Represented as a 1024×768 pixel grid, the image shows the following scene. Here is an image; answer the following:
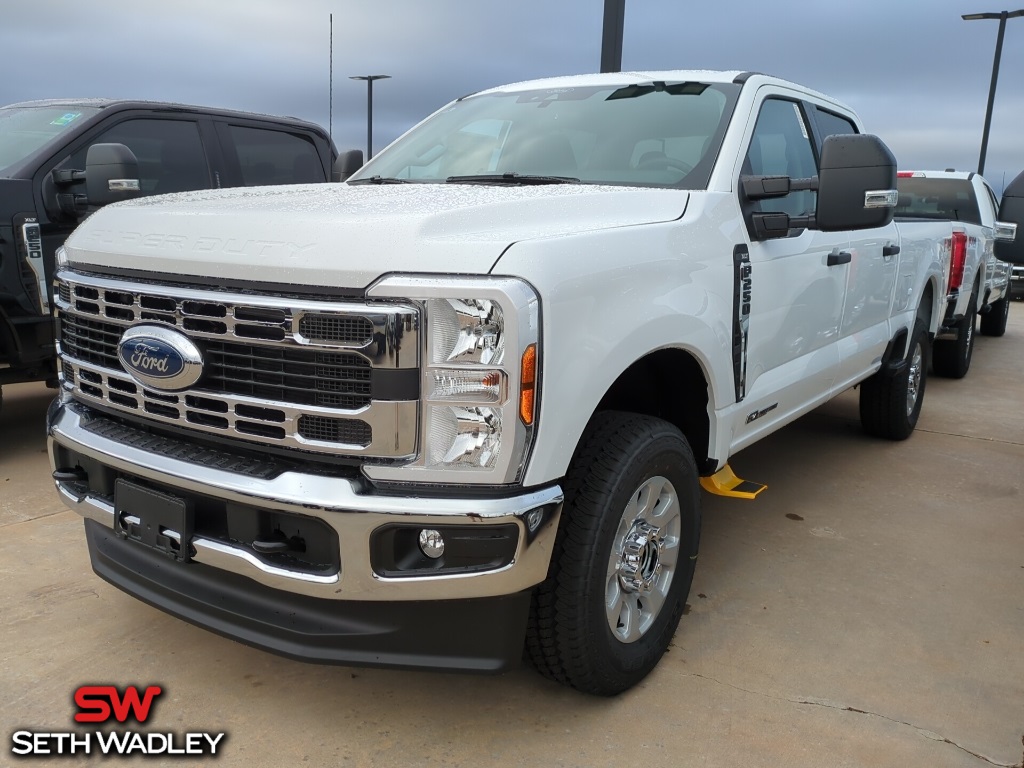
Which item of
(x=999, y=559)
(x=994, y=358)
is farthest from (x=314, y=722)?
(x=994, y=358)

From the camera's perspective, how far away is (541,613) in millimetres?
2367

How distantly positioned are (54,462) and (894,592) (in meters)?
3.06

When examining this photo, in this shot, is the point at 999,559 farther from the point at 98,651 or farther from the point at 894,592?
the point at 98,651

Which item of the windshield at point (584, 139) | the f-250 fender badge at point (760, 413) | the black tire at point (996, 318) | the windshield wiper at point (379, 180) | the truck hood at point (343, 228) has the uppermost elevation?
the windshield at point (584, 139)

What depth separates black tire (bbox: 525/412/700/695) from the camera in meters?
2.34

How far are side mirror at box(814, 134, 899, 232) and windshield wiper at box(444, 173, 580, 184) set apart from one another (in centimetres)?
85

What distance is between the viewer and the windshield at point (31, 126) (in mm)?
5086

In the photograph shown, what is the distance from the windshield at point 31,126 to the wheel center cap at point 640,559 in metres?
4.25

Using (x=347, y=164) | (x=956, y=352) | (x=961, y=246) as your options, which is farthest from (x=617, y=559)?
(x=956, y=352)

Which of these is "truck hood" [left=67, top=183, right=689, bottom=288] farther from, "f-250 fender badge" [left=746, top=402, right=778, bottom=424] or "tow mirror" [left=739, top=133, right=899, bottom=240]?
"f-250 fender badge" [left=746, top=402, right=778, bottom=424]

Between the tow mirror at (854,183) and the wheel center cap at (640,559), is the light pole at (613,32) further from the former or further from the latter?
the wheel center cap at (640,559)

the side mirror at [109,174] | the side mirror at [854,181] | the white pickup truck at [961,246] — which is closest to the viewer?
the side mirror at [854,181]

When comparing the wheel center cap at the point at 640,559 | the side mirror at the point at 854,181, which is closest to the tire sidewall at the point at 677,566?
the wheel center cap at the point at 640,559

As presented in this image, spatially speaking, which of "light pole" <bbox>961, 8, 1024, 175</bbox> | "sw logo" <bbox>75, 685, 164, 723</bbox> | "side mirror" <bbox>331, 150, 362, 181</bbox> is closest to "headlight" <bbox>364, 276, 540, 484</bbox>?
"sw logo" <bbox>75, 685, 164, 723</bbox>
